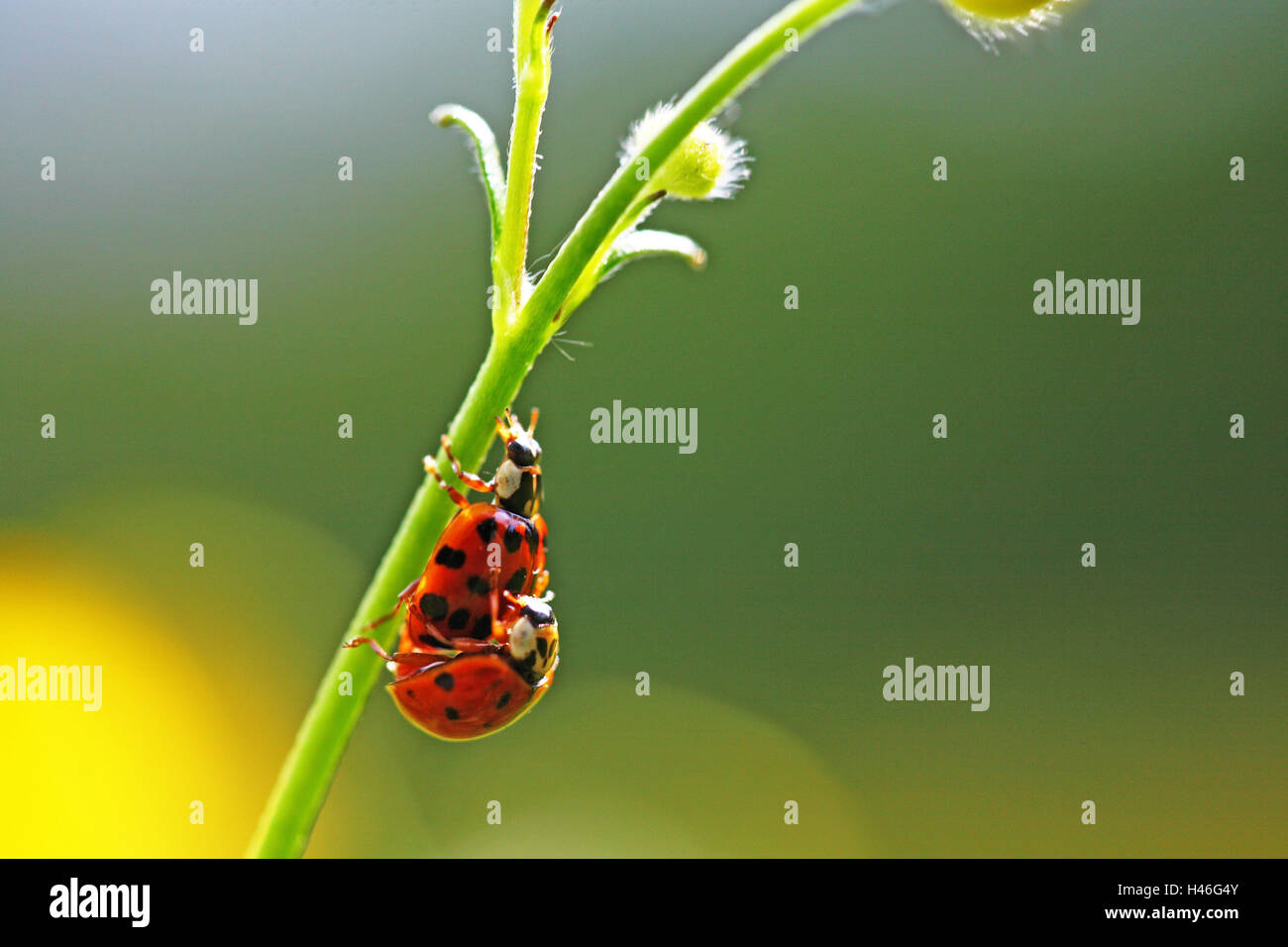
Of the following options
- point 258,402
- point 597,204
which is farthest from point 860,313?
point 597,204

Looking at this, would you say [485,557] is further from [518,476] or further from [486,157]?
[486,157]

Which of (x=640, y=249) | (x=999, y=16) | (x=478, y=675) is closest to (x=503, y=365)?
(x=640, y=249)

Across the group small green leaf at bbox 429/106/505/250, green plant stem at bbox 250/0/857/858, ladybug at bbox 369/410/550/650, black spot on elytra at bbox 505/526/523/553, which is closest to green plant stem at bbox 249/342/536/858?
green plant stem at bbox 250/0/857/858

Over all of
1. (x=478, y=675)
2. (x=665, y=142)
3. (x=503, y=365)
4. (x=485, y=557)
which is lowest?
(x=478, y=675)

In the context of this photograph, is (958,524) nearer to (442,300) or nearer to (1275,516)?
(1275,516)

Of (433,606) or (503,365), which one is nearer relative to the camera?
(503,365)

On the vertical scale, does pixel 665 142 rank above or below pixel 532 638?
above

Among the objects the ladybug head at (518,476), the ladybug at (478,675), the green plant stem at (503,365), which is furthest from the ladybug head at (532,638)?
the green plant stem at (503,365)
